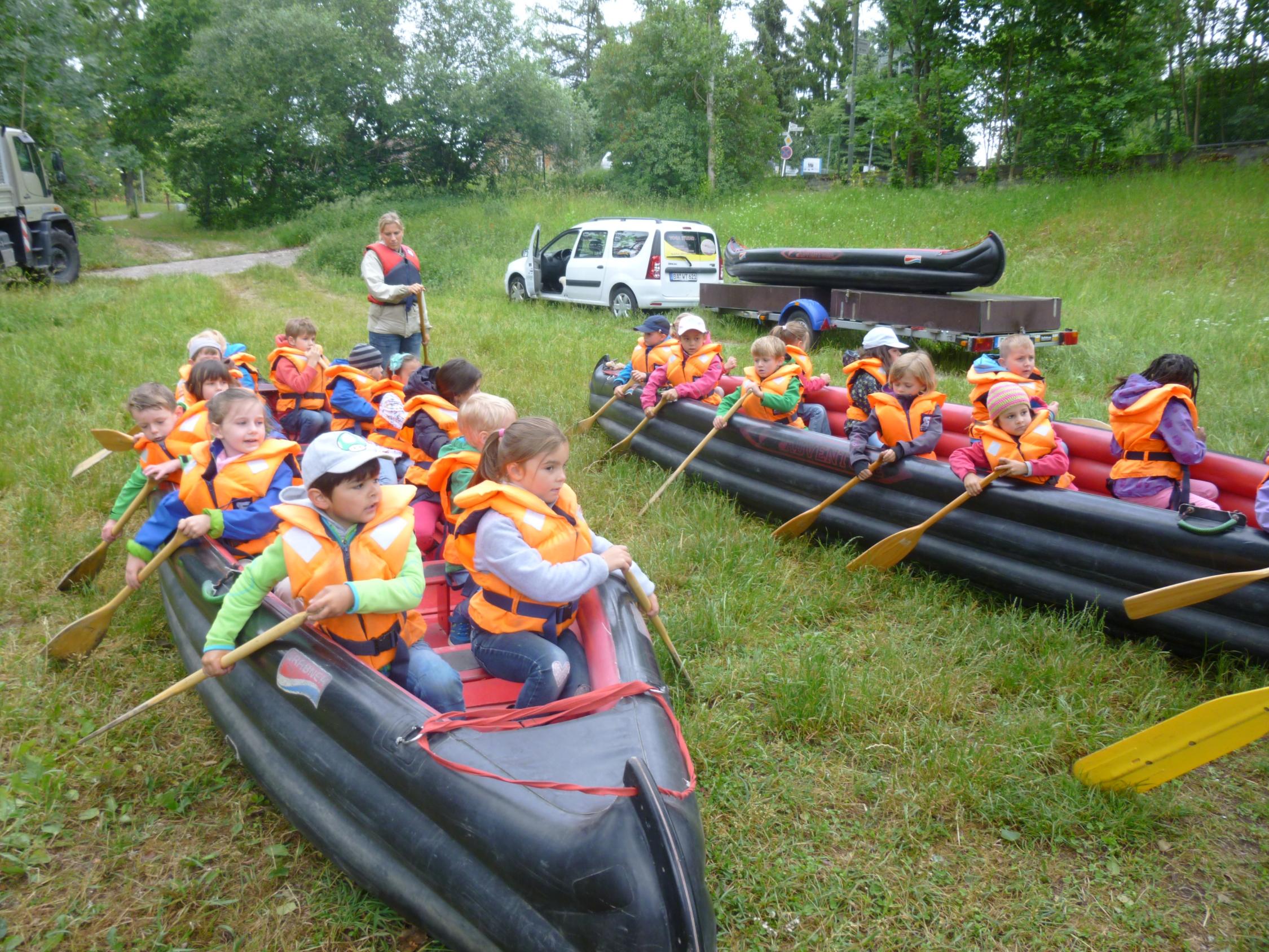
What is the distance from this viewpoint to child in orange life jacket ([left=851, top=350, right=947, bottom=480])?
186 inches

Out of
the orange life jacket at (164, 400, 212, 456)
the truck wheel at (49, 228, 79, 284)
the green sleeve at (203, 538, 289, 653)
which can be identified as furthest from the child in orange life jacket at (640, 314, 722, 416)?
the truck wheel at (49, 228, 79, 284)

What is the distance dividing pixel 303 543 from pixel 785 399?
353 cm

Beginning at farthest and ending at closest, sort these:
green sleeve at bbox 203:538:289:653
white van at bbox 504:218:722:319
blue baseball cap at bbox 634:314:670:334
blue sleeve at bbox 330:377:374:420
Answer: white van at bbox 504:218:722:319
blue baseball cap at bbox 634:314:670:334
blue sleeve at bbox 330:377:374:420
green sleeve at bbox 203:538:289:653

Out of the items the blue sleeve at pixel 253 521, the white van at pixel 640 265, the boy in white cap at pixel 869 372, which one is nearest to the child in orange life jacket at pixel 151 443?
the blue sleeve at pixel 253 521

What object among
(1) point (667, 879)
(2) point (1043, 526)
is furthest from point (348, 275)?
(1) point (667, 879)

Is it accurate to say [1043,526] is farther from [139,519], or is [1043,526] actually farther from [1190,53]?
[1190,53]

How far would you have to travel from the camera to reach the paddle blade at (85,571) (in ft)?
14.1

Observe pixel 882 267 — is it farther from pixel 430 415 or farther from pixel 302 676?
pixel 302 676

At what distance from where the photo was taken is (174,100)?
101 ft

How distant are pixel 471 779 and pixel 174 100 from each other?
118 feet

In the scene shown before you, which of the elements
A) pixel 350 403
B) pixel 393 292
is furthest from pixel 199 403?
pixel 393 292

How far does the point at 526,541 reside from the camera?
9.22 feet

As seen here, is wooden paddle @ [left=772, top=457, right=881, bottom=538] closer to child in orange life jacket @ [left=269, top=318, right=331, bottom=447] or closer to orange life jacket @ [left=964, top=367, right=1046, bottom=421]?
orange life jacket @ [left=964, top=367, right=1046, bottom=421]

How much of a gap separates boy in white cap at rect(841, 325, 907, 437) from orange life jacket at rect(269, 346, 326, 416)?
364cm
